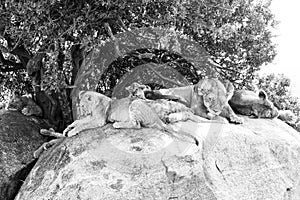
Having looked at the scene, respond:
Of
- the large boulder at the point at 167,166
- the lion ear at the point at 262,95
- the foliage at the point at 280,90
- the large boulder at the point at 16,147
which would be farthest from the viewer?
the foliage at the point at 280,90

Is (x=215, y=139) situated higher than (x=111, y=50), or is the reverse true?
(x=111, y=50)

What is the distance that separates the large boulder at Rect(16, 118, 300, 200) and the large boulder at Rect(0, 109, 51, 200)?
2.35ft

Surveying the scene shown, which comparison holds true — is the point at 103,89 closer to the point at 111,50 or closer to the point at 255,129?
the point at 111,50

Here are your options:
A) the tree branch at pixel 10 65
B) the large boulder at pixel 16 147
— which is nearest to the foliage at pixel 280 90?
the large boulder at pixel 16 147

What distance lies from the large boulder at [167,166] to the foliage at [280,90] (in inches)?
141

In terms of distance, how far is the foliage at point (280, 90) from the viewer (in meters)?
11.8

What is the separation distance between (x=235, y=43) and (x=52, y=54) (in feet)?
14.6

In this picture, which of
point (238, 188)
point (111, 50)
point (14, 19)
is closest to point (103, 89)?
point (111, 50)

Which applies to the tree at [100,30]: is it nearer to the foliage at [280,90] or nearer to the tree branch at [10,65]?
the tree branch at [10,65]

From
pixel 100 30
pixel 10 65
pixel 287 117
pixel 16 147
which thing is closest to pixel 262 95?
pixel 287 117

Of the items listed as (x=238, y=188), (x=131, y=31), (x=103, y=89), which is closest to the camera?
(x=238, y=188)

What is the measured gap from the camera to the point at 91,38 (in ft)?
29.4

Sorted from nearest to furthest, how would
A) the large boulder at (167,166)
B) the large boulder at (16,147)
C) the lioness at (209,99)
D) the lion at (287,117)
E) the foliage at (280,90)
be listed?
1. the large boulder at (167,166)
2. the lioness at (209,99)
3. the large boulder at (16,147)
4. the lion at (287,117)
5. the foliage at (280,90)

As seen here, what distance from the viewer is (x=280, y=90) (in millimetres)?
11977
